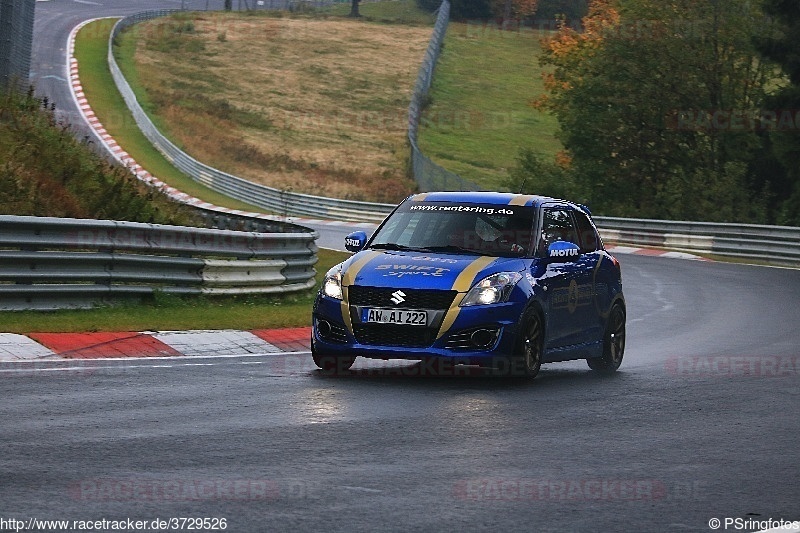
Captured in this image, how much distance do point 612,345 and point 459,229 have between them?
2.26 meters

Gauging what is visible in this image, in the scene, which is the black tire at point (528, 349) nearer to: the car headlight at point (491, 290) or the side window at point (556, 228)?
the car headlight at point (491, 290)

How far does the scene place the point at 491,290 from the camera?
12211 mm

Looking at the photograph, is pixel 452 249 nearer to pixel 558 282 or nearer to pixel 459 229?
pixel 459 229

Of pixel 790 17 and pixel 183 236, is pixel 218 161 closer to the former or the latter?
pixel 790 17

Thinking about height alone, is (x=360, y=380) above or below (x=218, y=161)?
above

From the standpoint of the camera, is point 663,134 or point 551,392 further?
point 663,134

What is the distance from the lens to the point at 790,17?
4231cm

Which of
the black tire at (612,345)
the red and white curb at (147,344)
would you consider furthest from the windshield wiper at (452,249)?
the red and white curb at (147,344)

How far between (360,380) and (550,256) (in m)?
2.18

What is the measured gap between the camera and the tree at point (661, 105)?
50.8 metres

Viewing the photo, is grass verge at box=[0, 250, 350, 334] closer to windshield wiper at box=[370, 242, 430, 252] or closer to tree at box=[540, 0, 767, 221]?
windshield wiper at box=[370, 242, 430, 252]

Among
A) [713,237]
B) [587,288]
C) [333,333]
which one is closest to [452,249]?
[333,333]

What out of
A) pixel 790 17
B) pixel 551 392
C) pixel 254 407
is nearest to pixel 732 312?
pixel 551 392

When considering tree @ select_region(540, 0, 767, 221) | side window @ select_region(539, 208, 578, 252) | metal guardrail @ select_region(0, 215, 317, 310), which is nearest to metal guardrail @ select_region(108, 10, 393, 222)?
tree @ select_region(540, 0, 767, 221)
